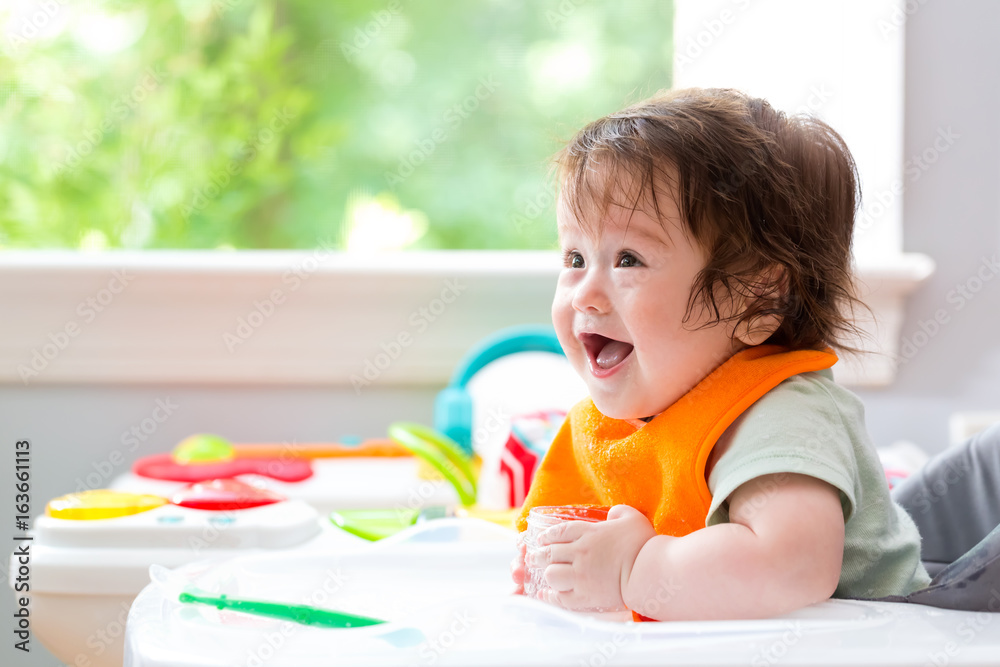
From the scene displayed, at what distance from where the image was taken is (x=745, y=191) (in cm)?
49

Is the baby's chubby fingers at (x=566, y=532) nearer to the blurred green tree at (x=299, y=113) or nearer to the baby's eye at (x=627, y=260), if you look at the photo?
the baby's eye at (x=627, y=260)

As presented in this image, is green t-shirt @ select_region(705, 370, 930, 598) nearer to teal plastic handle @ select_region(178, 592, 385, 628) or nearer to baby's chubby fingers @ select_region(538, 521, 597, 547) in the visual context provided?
baby's chubby fingers @ select_region(538, 521, 597, 547)

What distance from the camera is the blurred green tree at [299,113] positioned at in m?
1.52

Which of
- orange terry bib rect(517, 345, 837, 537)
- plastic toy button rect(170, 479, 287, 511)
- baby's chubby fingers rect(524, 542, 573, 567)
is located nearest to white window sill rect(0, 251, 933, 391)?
plastic toy button rect(170, 479, 287, 511)

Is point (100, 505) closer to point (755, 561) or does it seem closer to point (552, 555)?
point (552, 555)

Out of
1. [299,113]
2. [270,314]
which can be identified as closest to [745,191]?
[270,314]

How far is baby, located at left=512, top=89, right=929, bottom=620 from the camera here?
44 centimetres

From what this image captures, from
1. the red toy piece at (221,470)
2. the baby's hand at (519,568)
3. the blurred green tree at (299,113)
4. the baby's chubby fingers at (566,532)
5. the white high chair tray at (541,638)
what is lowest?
the red toy piece at (221,470)

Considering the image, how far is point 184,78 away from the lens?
1665 mm

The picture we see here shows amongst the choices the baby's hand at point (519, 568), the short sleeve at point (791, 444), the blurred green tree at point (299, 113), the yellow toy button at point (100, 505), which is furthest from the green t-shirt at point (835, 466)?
the blurred green tree at point (299, 113)

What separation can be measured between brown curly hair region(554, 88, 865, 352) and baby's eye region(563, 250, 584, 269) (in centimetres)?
3

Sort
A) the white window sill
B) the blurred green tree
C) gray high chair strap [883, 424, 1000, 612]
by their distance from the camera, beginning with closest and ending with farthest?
gray high chair strap [883, 424, 1000, 612] < the white window sill < the blurred green tree

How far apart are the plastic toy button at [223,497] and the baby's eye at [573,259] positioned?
330mm

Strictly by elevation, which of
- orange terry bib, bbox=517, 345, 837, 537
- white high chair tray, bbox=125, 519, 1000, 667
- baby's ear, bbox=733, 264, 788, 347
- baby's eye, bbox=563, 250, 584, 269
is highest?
baby's eye, bbox=563, 250, 584, 269
